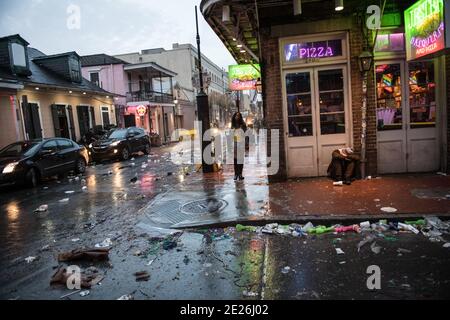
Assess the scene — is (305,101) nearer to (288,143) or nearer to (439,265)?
(288,143)

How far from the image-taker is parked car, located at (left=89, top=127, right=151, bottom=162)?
18.0m

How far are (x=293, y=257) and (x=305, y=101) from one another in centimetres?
508

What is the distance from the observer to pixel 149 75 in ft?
118

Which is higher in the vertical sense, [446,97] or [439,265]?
[446,97]

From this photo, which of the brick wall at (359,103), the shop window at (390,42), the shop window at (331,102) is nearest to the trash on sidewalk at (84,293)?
the shop window at (331,102)

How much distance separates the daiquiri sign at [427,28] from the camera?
6238 mm

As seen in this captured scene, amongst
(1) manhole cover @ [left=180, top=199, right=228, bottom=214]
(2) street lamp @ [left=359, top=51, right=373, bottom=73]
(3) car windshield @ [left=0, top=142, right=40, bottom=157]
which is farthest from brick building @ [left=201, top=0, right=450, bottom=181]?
(3) car windshield @ [left=0, top=142, right=40, bottom=157]

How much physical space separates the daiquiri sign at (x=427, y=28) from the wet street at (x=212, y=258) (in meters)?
3.48

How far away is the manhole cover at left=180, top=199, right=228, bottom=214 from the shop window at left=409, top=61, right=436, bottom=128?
510 centimetres

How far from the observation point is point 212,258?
4.88 metres

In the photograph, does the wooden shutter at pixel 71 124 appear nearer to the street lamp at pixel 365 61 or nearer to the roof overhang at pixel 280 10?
the roof overhang at pixel 280 10

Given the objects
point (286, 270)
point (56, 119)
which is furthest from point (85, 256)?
A: point (56, 119)
